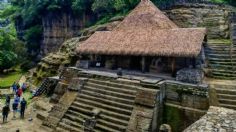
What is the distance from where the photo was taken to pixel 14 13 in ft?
156

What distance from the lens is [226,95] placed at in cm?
1241

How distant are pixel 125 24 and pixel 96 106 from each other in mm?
7098

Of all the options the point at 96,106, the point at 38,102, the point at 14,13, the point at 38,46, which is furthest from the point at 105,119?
the point at 14,13

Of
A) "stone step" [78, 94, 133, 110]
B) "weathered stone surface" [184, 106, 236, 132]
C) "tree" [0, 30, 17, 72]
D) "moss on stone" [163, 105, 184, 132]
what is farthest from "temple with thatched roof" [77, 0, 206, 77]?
"tree" [0, 30, 17, 72]

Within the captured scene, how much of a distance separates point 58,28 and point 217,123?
111 ft

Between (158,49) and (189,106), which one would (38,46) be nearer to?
(158,49)

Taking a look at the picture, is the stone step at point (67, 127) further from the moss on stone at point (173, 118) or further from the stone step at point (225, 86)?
the stone step at point (225, 86)

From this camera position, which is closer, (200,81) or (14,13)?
(200,81)

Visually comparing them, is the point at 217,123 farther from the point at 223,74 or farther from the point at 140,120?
the point at 223,74

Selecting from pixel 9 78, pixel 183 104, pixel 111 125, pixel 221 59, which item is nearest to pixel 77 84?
pixel 111 125

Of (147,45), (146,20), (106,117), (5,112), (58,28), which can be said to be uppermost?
(58,28)

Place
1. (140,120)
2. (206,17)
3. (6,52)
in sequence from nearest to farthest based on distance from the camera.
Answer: (140,120)
(206,17)
(6,52)

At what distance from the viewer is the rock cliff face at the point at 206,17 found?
1966 centimetres

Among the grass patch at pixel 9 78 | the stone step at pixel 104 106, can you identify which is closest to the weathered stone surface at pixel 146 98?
the stone step at pixel 104 106
